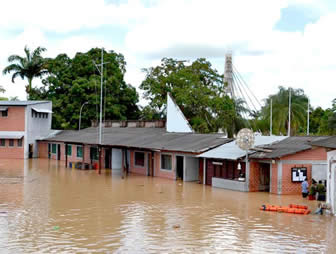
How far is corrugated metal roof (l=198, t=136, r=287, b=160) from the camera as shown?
84.1 ft

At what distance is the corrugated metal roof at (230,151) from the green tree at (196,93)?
1519 cm

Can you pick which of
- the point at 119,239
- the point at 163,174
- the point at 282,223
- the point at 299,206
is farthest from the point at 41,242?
the point at 163,174

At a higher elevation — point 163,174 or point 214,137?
point 214,137

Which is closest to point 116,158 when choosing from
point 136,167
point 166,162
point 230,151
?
point 136,167

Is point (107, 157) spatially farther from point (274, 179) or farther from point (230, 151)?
point (274, 179)

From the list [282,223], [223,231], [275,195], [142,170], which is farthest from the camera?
[142,170]

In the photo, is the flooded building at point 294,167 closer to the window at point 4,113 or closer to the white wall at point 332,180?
the white wall at point 332,180

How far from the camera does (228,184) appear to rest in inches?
1022

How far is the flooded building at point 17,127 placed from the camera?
49.3 m

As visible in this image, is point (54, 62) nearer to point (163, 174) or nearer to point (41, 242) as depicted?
point (163, 174)

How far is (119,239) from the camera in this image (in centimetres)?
1405

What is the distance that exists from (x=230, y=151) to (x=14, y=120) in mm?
31188

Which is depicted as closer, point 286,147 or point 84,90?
point 286,147

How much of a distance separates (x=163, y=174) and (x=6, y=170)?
13972 millimetres
